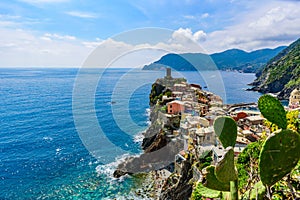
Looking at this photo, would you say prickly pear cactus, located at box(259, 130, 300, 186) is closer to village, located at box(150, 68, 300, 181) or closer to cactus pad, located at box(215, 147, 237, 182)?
cactus pad, located at box(215, 147, 237, 182)

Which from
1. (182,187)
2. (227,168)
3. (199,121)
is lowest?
(182,187)

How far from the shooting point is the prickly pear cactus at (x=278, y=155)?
2086 millimetres

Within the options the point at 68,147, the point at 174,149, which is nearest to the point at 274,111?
the point at 174,149

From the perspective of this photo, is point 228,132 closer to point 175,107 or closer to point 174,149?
point 174,149

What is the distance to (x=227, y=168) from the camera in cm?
227

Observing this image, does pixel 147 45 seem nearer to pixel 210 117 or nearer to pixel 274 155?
pixel 274 155

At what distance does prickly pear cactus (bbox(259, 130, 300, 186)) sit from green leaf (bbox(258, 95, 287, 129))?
11.9 inches

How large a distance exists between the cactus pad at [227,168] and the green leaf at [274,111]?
2.06 feet

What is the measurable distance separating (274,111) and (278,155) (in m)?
0.51

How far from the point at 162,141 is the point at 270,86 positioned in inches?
1988

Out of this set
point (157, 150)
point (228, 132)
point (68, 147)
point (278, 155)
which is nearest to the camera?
point (278, 155)

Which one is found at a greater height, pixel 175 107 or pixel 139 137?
pixel 175 107

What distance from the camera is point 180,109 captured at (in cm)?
2742

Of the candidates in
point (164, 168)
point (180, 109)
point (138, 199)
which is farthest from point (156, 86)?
point (138, 199)
